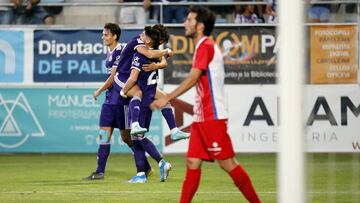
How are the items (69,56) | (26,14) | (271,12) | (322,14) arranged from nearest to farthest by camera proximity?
1. (322,14)
2. (69,56)
3. (271,12)
4. (26,14)

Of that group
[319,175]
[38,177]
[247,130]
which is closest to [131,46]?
[38,177]

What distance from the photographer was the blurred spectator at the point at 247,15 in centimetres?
1973

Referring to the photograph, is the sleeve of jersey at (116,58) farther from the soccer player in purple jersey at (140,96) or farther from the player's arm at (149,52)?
the player's arm at (149,52)

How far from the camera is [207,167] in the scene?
1684cm

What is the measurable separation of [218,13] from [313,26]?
8.29 ft

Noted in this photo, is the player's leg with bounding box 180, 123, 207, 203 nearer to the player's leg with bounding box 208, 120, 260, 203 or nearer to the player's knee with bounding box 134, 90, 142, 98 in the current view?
the player's leg with bounding box 208, 120, 260, 203

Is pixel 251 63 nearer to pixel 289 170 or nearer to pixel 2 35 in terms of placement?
pixel 2 35

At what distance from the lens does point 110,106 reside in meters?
14.4

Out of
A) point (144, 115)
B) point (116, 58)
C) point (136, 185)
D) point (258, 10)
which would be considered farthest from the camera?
point (258, 10)

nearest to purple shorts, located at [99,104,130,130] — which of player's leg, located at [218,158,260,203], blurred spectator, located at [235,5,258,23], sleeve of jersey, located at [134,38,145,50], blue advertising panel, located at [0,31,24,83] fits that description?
sleeve of jersey, located at [134,38,145,50]

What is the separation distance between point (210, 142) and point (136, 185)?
418cm

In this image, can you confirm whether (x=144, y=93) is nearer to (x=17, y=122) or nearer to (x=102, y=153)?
(x=102, y=153)

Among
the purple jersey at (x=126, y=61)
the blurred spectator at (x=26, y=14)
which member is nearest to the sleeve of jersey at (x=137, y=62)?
the purple jersey at (x=126, y=61)

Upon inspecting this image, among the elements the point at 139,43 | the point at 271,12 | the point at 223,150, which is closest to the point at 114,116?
the point at 139,43
